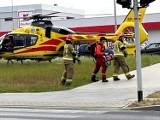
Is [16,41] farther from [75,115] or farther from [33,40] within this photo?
[75,115]

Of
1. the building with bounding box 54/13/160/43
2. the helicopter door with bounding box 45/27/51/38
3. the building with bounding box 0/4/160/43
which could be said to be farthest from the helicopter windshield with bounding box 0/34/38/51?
the building with bounding box 54/13/160/43

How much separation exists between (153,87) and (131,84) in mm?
1392

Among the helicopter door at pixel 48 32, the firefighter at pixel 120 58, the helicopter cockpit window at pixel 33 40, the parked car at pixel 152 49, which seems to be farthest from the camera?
the parked car at pixel 152 49

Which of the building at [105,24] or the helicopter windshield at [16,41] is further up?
the building at [105,24]

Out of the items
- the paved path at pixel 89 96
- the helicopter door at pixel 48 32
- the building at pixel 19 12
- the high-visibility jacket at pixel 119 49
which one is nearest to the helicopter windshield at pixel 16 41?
the helicopter door at pixel 48 32

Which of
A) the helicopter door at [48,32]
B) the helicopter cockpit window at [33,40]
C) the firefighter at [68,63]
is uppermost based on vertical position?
the helicopter door at [48,32]

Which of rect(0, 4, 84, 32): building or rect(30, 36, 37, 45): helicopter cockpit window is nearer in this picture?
rect(30, 36, 37, 45): helicopter cockpit window

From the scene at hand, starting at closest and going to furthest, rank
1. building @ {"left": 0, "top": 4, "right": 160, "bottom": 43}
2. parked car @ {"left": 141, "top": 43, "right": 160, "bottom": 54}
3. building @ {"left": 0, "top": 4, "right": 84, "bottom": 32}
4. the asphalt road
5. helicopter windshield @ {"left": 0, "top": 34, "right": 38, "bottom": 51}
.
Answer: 1. the asphalt road
2. helicopter windshield @ {"left": 0, "top": 34, "right": 38, "bottom": 51}
3. parked car @ {"left": 141, "top": 43, "right": 160, "bottom": 54}
4. building @ {"left": 0, "top": 4, "right": 160, "bottom": 43}
5. building @ {"left": 0, "top": 4, "right": 84, "bottom": 32}

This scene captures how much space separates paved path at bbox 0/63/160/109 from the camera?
13.8 m

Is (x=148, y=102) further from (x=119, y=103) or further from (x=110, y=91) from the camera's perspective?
(x=110, y=91)

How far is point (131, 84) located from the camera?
59.8 feet

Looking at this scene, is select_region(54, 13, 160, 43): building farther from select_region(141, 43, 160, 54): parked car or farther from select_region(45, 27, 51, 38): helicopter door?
select_region(45, 27, 51, 38): helicopter door

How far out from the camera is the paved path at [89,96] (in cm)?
1384

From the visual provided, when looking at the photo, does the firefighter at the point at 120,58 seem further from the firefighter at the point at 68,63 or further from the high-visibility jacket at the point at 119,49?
the firefighter at the point at 68,63
